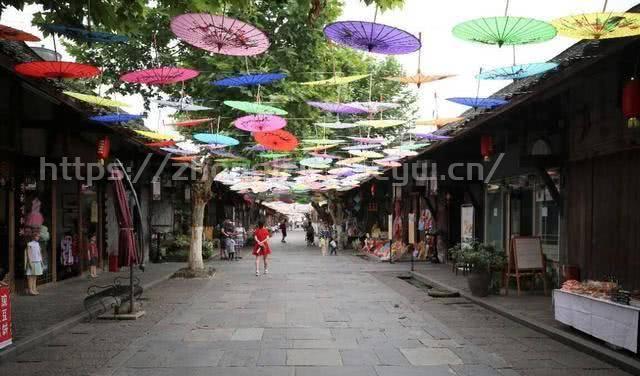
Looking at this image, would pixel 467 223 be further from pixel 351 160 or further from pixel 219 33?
pixel 219 33

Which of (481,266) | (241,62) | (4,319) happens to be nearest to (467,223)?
(481,266)

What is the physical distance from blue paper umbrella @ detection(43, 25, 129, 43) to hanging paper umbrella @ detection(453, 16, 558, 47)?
4761mm

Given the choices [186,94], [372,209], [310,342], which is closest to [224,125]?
[186,94]

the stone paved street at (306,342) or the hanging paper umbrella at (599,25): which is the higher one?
the hanging paper umbrella at (599,25)

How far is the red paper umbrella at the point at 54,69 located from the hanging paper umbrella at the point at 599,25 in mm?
6280

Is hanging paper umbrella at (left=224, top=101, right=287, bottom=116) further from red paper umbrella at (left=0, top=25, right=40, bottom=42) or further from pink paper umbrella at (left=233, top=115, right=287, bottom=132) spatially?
red paper umbrella at (left=0, top=25, right=40, bottom=42)

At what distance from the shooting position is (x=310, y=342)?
814 cm

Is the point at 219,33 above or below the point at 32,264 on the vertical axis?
above

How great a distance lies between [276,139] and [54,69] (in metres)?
6.65

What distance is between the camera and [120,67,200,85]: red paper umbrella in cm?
907

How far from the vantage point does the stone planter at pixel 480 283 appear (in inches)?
482

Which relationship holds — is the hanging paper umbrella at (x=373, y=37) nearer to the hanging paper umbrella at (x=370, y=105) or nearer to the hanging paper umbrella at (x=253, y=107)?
the hanging paper umbrella at (x=253, y=107)

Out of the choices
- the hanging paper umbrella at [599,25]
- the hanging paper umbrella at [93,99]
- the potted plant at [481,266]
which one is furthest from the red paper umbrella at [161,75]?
the potted plant at [481,266]

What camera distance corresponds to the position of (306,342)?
26.7ft
